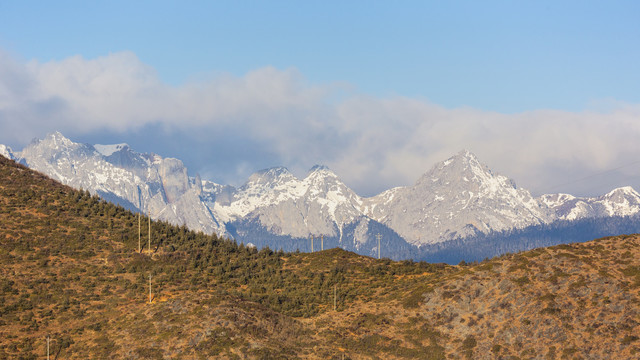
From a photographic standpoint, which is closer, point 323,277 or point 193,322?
point 193,322

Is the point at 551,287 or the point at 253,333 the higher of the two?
the point at 551,287

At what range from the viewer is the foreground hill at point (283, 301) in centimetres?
10469

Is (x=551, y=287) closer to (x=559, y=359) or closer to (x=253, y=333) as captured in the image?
(x=559, y=359)

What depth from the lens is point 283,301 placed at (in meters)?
134

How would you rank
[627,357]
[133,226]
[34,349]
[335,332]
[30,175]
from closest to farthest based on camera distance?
[627,357] → [34,349] → [335,332] → [133,226] → [30,175]

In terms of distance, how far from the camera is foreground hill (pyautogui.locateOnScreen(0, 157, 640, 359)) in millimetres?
104688

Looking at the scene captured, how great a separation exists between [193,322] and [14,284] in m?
37.5

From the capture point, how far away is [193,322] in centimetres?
11019

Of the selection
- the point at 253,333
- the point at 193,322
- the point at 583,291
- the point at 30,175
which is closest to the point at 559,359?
the point at 583,291

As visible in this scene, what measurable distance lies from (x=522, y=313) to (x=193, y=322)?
5453cm

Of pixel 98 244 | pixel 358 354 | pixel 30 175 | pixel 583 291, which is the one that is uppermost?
pixel 30 175

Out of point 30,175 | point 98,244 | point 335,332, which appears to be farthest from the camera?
point 30,175

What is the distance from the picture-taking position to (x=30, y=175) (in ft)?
570

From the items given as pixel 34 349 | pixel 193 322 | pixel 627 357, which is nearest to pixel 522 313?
pixel 627 357
